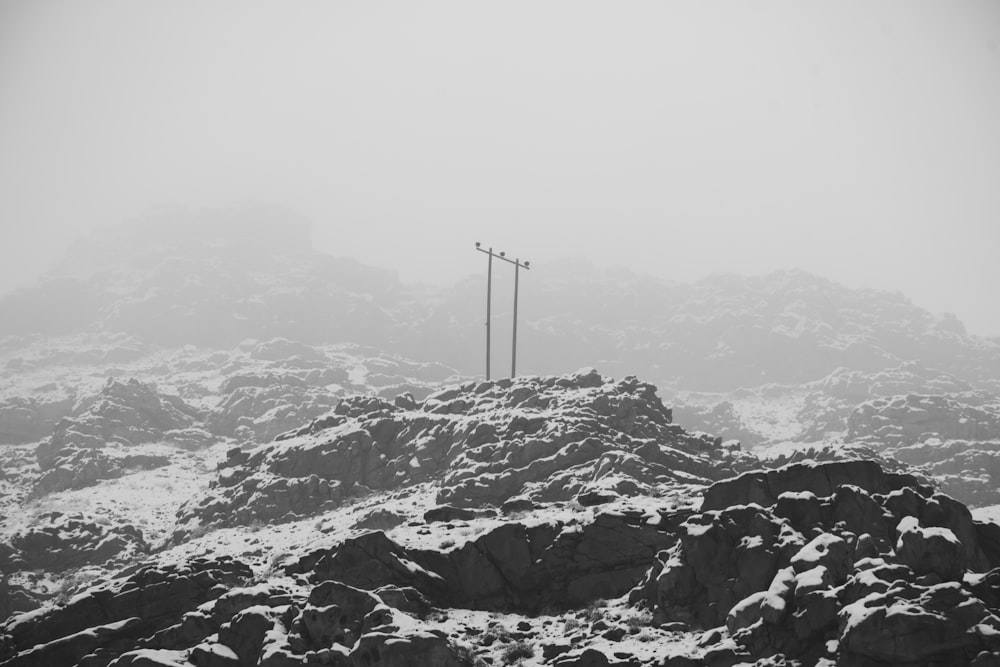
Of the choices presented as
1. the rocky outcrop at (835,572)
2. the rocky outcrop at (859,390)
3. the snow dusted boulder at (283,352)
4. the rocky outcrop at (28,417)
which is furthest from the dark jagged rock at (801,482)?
the snow dusted boulder at (283,352)

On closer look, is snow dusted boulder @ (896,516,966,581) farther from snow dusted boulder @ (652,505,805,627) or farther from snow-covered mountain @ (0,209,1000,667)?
snow dusted boulder @ (652,505,805,627)

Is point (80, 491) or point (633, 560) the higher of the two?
point (633, 560)

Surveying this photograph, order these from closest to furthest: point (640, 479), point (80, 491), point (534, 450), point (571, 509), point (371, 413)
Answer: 1. point (571, 509)
2. point (640, 479)
3. point (534, 450)
4. point (371, 413)
5. point (80, 491)

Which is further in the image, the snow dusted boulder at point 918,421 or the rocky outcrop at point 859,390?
the rocky outcrop at point 859,390

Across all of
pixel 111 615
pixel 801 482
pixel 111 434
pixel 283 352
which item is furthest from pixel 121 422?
pixel 801 482

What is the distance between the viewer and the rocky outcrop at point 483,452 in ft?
220

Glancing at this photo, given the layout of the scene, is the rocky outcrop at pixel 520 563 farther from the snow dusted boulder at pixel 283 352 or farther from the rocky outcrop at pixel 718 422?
the snow dusted boulder at pixel 283 352

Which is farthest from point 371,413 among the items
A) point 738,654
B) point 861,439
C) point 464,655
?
point 861,439

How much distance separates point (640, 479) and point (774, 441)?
330 ft

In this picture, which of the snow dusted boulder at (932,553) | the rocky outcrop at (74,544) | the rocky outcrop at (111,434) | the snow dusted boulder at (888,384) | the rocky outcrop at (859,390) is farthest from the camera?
→ the snow dusted boulder at (888,384)

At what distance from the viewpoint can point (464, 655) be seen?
35.7 meters

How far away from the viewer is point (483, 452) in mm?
73188

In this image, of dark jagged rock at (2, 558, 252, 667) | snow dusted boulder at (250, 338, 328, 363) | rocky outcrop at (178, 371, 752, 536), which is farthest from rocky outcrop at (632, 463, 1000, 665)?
snow dusted boulder at (250, 338, 328, 363)

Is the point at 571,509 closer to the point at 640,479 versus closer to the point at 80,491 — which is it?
the point at 640,479
